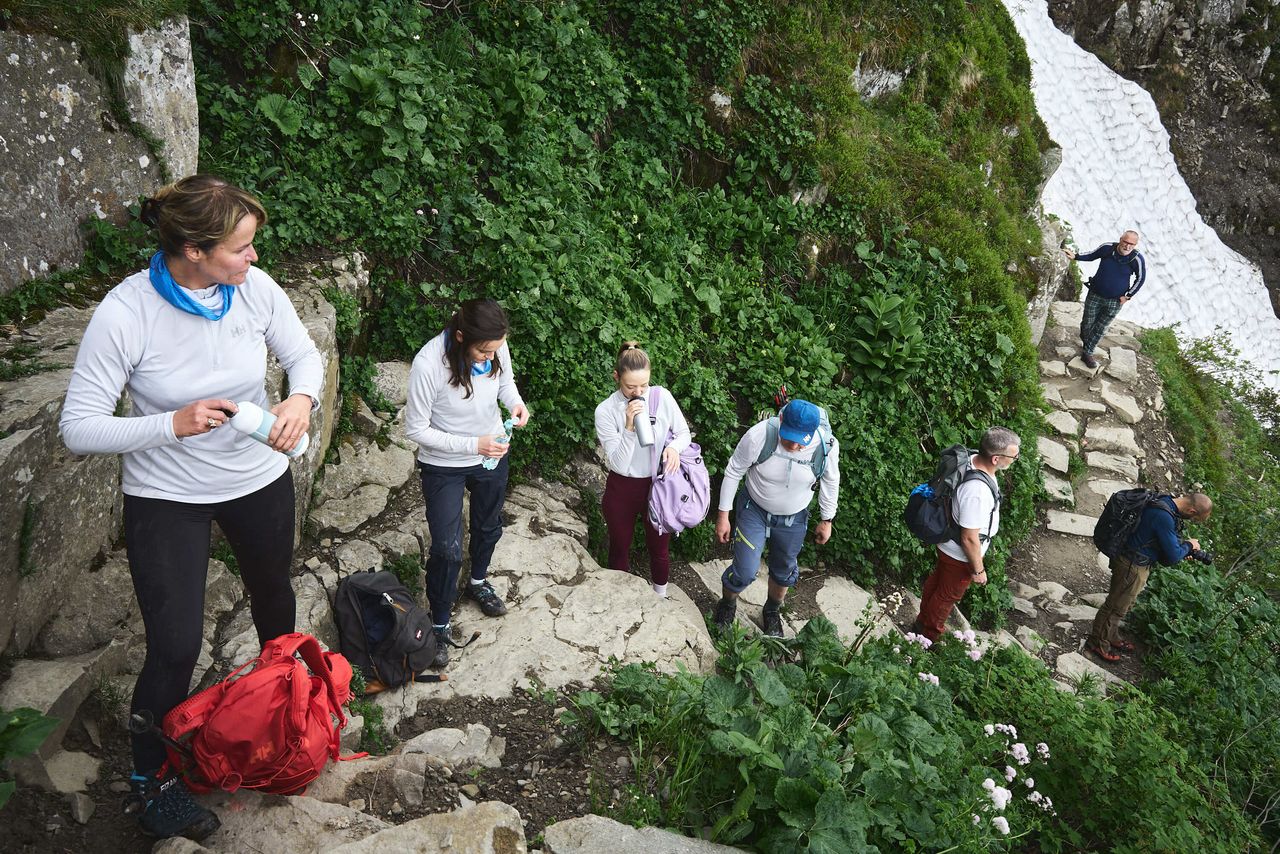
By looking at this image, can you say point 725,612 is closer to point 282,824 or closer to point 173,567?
point 282,824

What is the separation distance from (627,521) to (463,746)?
2.13 m

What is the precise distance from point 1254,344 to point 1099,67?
7.40 m

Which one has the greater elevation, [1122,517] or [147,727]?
[147,727]

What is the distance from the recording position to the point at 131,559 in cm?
264

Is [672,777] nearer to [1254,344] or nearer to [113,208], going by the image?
[113,208]

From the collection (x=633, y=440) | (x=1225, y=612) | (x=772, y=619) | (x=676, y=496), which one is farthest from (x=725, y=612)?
(x=1225, y=612)

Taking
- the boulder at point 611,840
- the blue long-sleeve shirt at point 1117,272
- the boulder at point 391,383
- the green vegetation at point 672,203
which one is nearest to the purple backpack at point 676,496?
the green vegetation at point 672,203

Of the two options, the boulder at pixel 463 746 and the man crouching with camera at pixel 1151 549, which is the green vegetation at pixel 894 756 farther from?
the man crouching with camera at pixel 1151 549

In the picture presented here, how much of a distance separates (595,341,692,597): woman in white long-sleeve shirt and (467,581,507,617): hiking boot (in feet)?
3.32

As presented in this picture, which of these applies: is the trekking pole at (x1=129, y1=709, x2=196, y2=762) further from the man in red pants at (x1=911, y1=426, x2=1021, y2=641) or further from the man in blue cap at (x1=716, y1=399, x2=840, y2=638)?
the man in red pants at (x1=911, y1=426, x2=1021, y2=641)

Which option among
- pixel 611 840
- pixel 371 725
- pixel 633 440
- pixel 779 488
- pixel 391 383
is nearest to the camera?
pixel 611 840

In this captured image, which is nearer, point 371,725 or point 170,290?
point 170,290

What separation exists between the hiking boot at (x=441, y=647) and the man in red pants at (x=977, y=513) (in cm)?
358

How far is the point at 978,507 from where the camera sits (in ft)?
17.5
